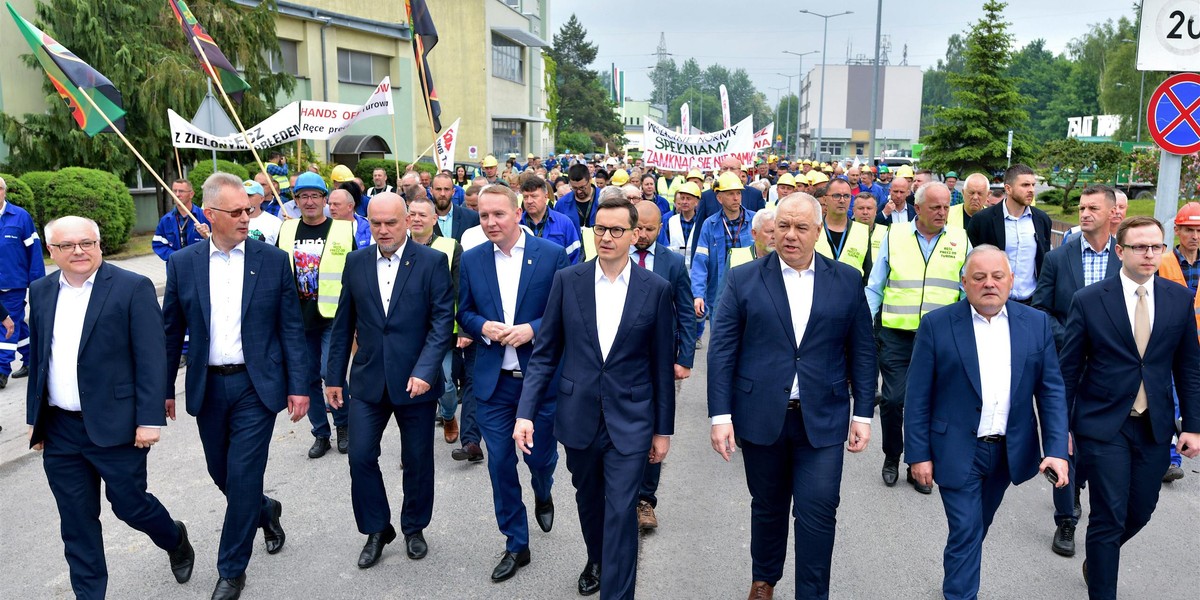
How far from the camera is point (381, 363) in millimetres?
4992

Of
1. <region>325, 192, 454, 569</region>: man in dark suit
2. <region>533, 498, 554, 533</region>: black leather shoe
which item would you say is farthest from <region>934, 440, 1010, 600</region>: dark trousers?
<region>325, 192, 454, 569</region>: man in dark suit

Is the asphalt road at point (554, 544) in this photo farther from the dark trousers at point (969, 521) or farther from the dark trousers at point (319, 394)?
the dark trousers at point (969, 521)

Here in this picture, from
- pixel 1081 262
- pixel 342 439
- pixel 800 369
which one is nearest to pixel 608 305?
pixel 800 369

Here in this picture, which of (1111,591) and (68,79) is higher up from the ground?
(68,79)

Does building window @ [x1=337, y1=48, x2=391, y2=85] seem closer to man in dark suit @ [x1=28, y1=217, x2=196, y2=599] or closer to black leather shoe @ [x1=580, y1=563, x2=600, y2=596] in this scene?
man in dark suit @ [x1=28, y1=217, x2=196, y2=599]

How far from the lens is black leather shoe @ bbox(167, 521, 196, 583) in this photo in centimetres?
488

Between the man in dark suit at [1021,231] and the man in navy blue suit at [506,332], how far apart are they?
3.66 meters

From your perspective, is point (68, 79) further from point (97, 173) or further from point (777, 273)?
point (97, 173)

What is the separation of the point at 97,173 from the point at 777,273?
58.1 ft

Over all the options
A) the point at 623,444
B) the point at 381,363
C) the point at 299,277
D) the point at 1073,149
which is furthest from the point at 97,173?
the point at 1073,149

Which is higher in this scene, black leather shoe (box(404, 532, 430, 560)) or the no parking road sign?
the no parking road sign

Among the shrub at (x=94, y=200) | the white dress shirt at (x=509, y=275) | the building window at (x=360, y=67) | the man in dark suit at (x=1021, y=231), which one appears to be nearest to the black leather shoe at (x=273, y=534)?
the white dress shirt at (x=509, y=275)

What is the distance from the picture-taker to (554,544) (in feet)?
17.7

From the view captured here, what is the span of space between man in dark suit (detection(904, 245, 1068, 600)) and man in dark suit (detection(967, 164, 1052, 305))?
2.98 meters
